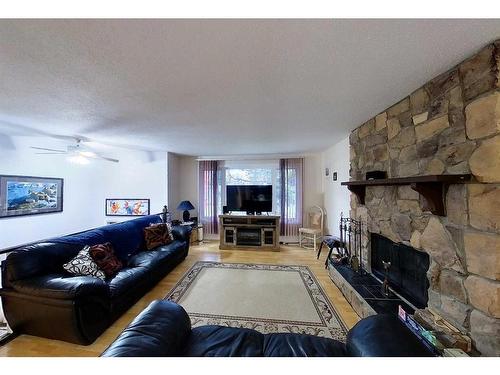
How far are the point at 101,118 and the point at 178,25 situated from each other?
204 centimetres

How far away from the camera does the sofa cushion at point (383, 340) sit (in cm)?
100

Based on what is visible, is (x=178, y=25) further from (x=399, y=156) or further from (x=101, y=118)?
(x=399, y=156)

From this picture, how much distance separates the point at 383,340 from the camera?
3.48 ft

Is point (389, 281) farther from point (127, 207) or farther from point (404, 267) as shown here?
point (127, 207)

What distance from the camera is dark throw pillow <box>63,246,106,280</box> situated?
2062mm

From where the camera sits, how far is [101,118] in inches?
98.8

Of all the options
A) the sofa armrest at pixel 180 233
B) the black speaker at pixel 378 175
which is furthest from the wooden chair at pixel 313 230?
the sofa armrest at pixel 180 233

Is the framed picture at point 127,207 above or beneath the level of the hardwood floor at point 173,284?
above

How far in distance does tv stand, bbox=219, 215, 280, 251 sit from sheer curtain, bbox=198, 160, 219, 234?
28.7 inches

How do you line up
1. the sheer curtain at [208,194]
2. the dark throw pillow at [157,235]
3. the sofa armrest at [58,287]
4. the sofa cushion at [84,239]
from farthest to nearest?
1. the sheer curtain at [208,194]
2. the dark throw pillow at [157,235]
3. the sofa cushion at [84,239]
4. the sofa armrest at [58,287]

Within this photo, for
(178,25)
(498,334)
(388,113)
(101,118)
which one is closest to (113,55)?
(178,25)

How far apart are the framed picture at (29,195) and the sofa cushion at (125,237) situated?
2.20 meters

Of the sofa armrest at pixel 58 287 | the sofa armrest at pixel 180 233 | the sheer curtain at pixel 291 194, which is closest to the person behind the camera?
the sofa armrest at pixel 58 287

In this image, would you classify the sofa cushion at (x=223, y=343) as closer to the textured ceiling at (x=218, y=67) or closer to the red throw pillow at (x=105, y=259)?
the red throw pillow at (x=105, y=259)
